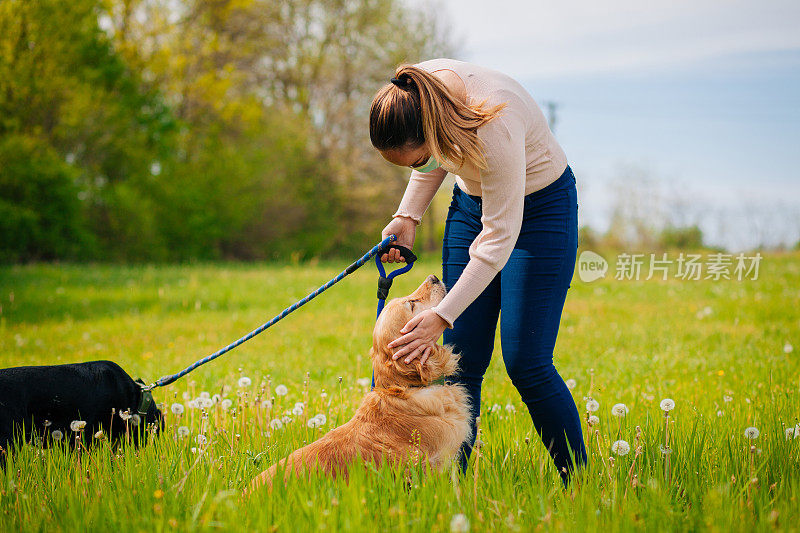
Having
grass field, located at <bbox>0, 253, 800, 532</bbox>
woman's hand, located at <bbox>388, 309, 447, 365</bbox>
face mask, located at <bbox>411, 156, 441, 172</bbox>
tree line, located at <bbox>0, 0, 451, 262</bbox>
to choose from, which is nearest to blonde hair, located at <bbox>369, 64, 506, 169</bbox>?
face mask, located at <bbox>411, 156, 441, 172</bbox>

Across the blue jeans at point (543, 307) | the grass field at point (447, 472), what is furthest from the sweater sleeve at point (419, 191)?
the grass field at point (447, 472)

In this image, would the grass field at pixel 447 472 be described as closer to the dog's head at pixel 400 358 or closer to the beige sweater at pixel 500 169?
the dog's head at pixel 400 358

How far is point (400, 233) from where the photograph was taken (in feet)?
11.3

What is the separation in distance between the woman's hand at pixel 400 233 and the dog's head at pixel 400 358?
1.25 feet

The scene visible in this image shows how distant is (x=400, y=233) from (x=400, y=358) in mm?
767

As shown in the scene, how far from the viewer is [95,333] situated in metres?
8.16

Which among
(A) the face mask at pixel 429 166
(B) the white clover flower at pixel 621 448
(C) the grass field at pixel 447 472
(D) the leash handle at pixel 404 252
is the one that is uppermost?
(A) the face mask at pixel 429 166

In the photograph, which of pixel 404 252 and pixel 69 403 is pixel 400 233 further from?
pixel 69 403

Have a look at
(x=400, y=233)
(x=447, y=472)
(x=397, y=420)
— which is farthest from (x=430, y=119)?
(x=447, y=472)

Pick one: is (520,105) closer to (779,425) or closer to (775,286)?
(779,425)

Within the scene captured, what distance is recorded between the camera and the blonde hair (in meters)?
2.56

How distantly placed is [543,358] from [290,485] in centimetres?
119

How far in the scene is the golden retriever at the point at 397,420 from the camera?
2787 mm

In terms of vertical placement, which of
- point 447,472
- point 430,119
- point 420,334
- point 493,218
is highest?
point 430,119
